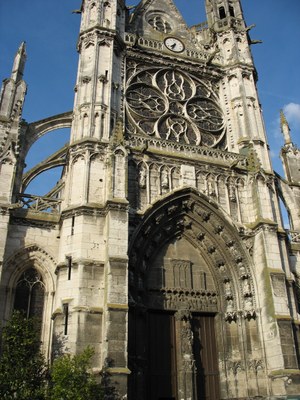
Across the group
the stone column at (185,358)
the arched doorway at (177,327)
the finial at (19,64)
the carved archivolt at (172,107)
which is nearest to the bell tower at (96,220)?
the carved archivolt at (172,107)

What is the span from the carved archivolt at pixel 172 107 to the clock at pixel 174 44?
160 centimetres

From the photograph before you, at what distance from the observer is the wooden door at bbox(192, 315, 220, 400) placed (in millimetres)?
13633

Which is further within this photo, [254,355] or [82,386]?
[254,355]

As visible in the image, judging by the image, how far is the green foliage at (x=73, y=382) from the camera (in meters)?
9.55

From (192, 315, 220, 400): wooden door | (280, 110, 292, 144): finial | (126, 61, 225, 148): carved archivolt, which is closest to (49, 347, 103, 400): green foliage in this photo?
(192, 315, 220, 400): wooden door

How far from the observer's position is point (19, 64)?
57.8ft

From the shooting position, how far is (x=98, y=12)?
19078mm

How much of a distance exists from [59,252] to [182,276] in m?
4.18

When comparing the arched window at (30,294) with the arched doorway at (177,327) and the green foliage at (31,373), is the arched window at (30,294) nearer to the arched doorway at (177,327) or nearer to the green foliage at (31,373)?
the arched doorway at (177,327)

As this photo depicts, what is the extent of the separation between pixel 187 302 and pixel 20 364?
632 cm

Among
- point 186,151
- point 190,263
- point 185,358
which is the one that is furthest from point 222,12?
point 185,358

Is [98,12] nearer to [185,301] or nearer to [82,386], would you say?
[185,301]

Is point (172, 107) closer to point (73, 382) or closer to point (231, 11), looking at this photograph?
point (231, 11)

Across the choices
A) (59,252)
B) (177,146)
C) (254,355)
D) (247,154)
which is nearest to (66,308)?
(59,252)
